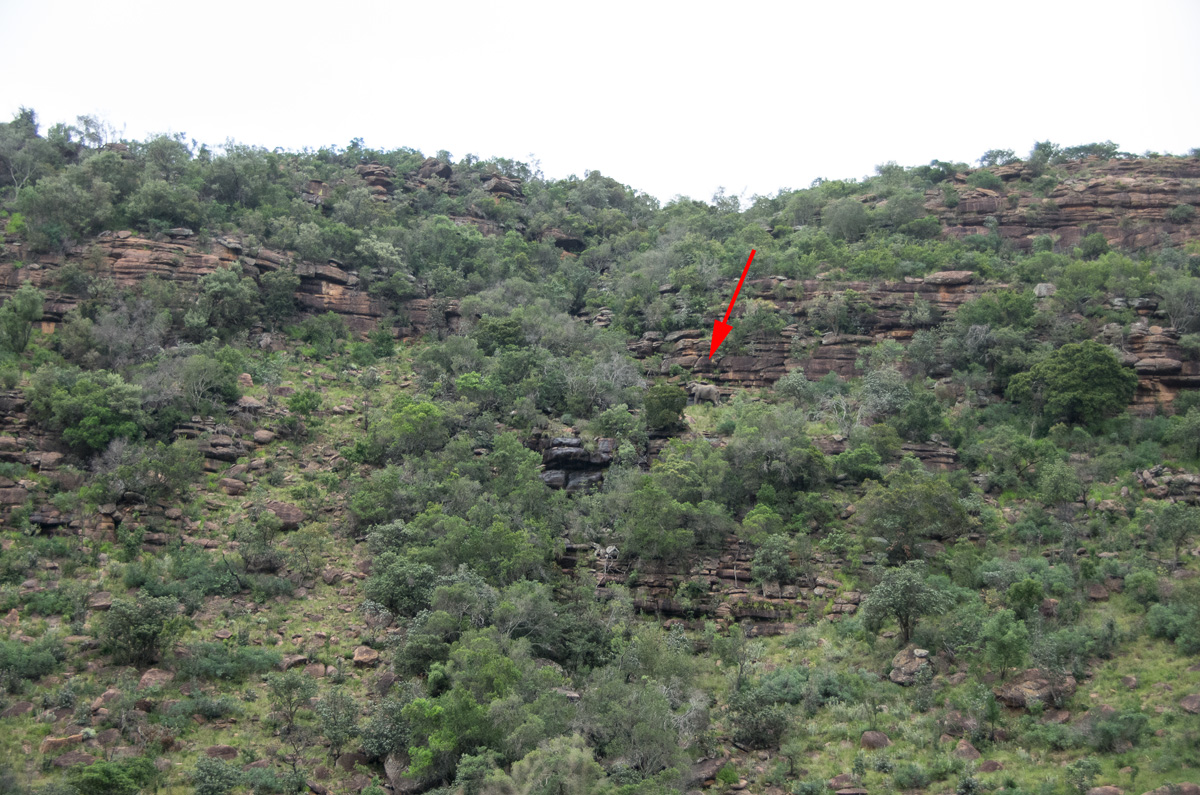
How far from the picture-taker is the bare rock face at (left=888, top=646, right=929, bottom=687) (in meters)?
22.1

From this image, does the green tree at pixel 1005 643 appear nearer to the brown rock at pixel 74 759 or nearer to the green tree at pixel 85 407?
the brown rock at pixel 74 759

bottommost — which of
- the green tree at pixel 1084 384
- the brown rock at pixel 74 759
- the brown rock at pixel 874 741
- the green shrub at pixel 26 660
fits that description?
the brown rock at pixel 874 741

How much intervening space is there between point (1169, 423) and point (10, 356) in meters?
45.7

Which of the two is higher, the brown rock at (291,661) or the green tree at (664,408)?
the green tree at (664,408)

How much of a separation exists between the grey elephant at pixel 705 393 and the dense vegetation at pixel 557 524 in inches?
74.9

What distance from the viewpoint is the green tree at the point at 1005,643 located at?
20.4 meters

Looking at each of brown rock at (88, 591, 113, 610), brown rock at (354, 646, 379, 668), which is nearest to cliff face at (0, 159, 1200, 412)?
brown rock at (88, 591, 113, 610)

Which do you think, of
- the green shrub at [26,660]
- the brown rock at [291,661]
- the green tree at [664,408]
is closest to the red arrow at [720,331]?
the green tree at [664,408]

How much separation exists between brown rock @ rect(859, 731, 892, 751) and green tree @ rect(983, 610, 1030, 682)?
3.62m

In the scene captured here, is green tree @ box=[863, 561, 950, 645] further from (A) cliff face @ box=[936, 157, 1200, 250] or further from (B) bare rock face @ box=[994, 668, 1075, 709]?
(A) cliff face @ box=[936, 157, 1200, 250]

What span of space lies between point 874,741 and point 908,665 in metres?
3.21

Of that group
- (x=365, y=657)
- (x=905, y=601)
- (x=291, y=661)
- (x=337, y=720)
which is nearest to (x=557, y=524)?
(x=365, y=657)

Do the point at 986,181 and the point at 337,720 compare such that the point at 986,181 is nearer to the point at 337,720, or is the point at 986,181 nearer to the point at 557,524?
the point at 557,524

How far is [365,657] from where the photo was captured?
73.0 feet
